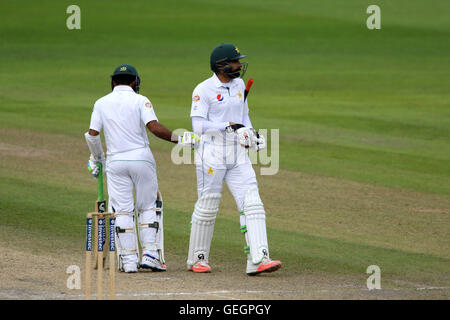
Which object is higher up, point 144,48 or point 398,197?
point 144,48

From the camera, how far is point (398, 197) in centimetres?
1318

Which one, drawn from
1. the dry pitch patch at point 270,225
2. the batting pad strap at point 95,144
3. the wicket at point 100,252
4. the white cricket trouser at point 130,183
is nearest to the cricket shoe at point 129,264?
the dry pitch patch at point 270,225

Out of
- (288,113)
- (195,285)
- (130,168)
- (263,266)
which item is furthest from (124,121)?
(288,113)

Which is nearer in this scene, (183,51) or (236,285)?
(236,285)

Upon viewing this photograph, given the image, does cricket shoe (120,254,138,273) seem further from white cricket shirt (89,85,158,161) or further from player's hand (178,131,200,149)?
player's hand (178,131,200,149)

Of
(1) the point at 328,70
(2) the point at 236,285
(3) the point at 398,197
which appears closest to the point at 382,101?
(1) the point at 328,70

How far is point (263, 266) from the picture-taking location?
8391 mm

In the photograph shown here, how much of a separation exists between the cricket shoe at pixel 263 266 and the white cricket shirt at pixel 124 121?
142 centimetres

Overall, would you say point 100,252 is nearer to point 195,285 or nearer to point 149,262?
point 195,285

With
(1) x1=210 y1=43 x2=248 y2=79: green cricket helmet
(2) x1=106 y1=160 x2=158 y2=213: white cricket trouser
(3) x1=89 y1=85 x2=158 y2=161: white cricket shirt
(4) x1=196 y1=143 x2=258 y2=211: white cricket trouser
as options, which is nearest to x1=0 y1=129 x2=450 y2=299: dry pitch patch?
(2) x1=106 y1=160 x2=158 y2=213: white cricket trouser

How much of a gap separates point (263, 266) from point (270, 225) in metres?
2.89

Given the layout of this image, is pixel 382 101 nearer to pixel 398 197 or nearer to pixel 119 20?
pixel 398 197

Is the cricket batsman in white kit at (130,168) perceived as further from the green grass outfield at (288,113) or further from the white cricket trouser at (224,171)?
the green grass outfield at (288,113)

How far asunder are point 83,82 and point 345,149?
37.5 ft
